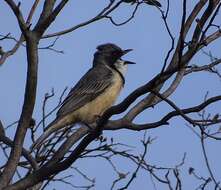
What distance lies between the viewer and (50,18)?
4.63 m

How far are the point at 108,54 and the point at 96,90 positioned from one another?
3.01 feet

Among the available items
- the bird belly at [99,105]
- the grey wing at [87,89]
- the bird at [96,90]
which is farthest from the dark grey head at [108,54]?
the bird belly at [99,105]

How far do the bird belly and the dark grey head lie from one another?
0.75 m

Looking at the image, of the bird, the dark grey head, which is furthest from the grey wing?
the dark grey head

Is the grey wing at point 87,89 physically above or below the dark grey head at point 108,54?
below

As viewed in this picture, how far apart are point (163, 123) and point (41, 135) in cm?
219

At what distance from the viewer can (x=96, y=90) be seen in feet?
27.5

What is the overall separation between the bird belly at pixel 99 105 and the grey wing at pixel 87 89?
0.07 metres

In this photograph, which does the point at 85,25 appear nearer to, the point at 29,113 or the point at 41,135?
the point at 29,113

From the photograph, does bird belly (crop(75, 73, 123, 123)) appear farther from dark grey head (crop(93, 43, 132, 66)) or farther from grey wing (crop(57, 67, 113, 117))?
dark grey head (crop(93, 43, 132, 66))

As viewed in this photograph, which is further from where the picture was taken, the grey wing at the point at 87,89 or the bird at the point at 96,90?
the grey wing at the point at 87,89

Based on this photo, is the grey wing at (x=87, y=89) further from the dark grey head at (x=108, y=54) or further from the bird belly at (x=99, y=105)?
the dark grey head at (x=108, y=54)

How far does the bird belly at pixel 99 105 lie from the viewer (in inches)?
317

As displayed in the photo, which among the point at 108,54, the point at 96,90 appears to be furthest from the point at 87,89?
the point at 108,54
